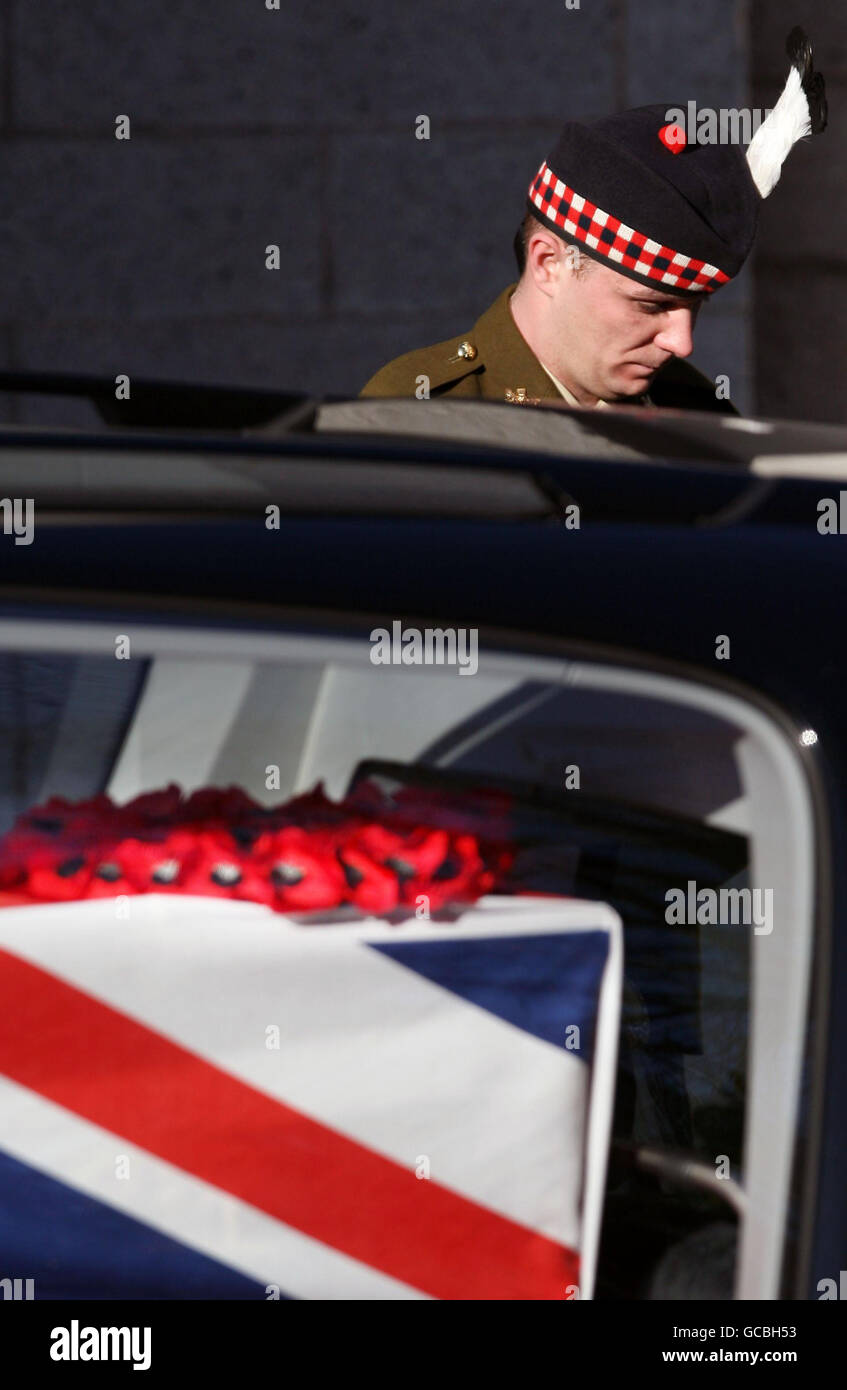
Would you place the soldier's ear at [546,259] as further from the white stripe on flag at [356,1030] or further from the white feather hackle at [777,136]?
the white stripe on flag at [356,1030]

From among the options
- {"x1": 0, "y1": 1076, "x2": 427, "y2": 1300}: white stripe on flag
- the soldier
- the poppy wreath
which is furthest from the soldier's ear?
{"x1": 0, "y1": 1076, "x2": 427, "y2": 1300}: white stripe on flag

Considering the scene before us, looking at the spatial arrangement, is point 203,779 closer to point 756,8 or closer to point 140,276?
point 140,276

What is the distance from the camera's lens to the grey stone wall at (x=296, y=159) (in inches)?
211

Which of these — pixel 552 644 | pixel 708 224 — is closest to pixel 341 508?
pixel 552 644

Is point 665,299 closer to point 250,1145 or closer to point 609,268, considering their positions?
point 609,268

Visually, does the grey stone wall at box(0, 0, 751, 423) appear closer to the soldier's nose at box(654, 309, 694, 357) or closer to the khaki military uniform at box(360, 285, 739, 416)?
the khaki military uniform at box(360, 285, 739, 416)

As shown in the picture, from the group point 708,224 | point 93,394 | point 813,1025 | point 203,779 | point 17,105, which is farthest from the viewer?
point 17,105

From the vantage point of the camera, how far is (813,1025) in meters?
1.30

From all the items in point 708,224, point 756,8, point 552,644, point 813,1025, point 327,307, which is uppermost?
point 756,8

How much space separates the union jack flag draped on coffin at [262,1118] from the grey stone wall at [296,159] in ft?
14.1

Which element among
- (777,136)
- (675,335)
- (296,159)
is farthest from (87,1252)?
(296,159)

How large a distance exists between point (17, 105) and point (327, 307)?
1191mm

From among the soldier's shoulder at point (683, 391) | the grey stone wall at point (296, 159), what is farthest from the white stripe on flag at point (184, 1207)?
the grey stone wall at point (296, 159)

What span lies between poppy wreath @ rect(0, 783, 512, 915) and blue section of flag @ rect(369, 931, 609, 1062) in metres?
0.05
